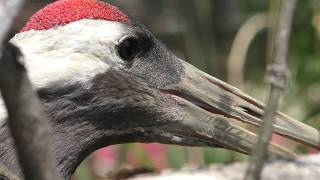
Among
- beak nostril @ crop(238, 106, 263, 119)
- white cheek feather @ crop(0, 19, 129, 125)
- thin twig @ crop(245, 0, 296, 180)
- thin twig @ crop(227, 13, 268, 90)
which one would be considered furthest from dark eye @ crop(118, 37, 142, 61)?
thin twig @ crop(227, 13, 268, 90)

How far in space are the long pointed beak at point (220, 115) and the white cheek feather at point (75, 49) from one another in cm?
24

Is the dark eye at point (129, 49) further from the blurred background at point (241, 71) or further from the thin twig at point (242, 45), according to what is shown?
the thin twig at point (242, 45)

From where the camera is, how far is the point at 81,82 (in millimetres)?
2254

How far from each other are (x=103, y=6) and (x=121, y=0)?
247 inches

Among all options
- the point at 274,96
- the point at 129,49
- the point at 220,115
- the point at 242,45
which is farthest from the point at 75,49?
the point at 242,45

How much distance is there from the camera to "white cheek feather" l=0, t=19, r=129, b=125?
223cm

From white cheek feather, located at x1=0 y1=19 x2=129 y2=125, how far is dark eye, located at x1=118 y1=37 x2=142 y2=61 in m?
0.02

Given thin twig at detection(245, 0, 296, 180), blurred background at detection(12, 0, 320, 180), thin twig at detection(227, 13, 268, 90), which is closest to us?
thin twig at detection(245, 0, 296, 180)

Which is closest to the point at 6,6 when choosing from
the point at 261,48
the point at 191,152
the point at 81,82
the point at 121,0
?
the point at 81,82

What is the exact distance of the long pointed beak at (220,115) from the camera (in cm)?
243

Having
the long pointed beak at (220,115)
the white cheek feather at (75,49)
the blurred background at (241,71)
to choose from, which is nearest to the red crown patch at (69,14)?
the white cheek feather at (75,49)

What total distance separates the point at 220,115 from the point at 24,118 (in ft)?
4.43

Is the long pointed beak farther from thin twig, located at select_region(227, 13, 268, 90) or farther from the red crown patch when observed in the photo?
thin twig, located at select_region(227, 13, 268, 90)

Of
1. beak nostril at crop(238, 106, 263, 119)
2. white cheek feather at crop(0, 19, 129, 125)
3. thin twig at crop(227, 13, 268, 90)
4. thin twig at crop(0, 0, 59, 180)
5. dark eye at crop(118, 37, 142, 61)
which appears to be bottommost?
thin twig at crop(0, 0, 59, 180)
